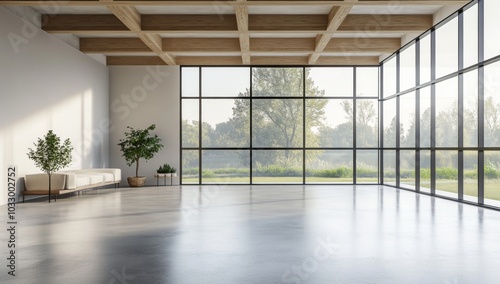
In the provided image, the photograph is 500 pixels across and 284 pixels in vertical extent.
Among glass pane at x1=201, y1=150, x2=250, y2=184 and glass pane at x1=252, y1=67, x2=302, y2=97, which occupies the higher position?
glass pane at x1=252, y1=67, x2=302, y2=97

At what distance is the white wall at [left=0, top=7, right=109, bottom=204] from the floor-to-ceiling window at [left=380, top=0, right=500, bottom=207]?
852 cm

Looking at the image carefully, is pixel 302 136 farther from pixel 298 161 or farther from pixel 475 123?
pixel 475 123

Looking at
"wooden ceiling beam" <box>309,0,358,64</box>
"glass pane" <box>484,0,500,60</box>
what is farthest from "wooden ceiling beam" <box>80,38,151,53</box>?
"glass pane" <box>484,0,500,60</box>

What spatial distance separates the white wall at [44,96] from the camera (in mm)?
8961

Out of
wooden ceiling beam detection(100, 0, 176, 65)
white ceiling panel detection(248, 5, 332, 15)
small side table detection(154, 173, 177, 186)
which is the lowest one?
small side table detection(154, 173, 177, 186)

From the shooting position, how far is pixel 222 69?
48.4 feet

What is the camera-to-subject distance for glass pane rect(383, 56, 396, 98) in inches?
537

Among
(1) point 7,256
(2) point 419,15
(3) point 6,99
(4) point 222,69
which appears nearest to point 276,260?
(1) point 7,256

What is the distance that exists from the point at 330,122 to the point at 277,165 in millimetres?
2138

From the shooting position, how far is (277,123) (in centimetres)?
1488

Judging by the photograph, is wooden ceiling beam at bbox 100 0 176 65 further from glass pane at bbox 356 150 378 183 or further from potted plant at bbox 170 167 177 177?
glass pane at bbox 356 150 378 183

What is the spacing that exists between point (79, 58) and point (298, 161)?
699 centimetres

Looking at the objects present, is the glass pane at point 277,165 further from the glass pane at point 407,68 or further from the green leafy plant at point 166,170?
the glass pane at point 407,68

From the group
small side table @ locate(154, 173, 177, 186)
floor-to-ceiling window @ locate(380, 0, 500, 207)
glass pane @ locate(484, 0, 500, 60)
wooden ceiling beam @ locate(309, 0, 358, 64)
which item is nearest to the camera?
glass pane @ locate(484, 0, 500, 60)
